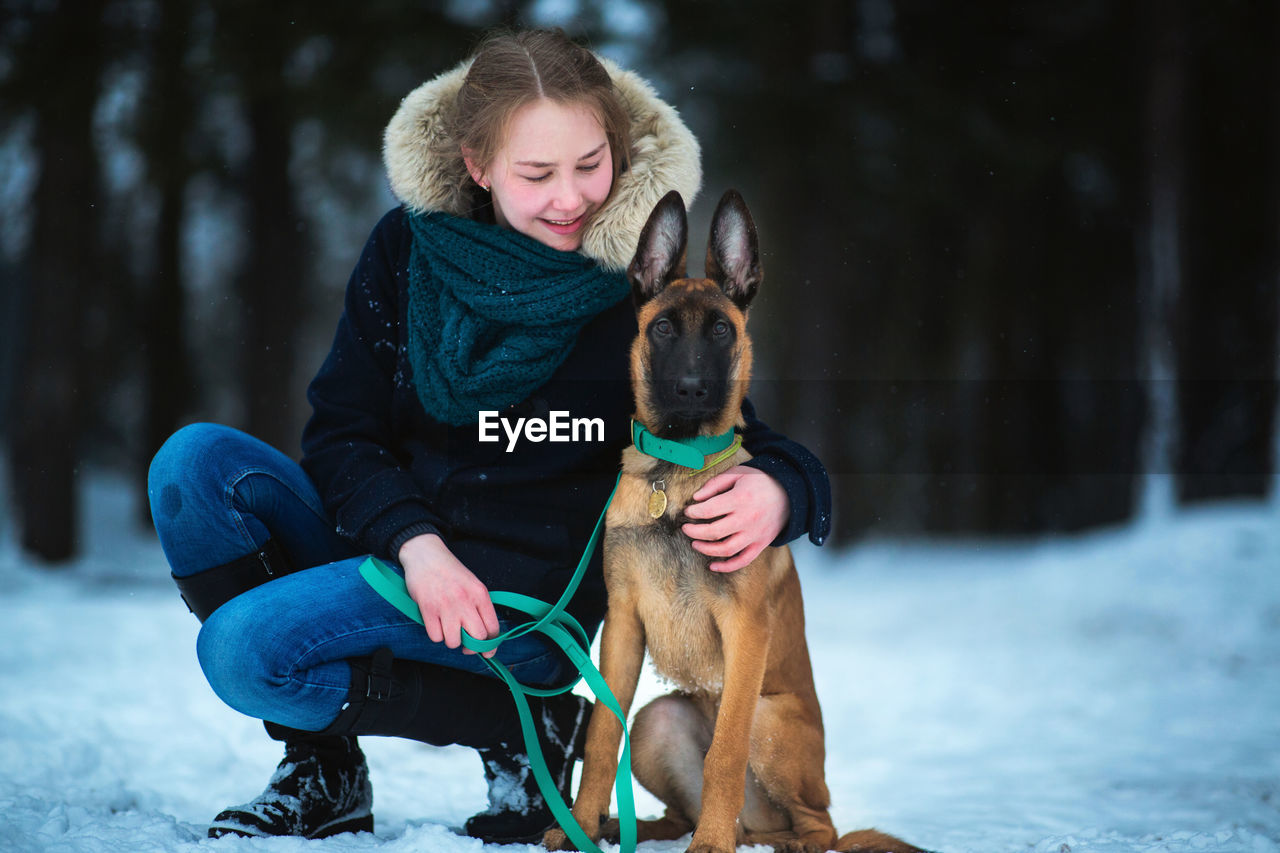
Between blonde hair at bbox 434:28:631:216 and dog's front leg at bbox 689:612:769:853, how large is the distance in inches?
52.3

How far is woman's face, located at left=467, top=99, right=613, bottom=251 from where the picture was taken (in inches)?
106

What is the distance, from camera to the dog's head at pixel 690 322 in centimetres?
251

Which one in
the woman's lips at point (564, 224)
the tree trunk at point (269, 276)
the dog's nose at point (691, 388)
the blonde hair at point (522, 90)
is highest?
the tree trunk at point (269, 276)

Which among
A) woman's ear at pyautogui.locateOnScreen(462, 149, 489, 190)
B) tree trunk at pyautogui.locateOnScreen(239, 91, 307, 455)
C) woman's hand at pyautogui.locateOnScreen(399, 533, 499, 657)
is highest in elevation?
tree trunk at pyautogui.locateOnScreen(239, 91, 307, 455)

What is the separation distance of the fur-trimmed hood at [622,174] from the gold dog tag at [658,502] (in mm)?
654

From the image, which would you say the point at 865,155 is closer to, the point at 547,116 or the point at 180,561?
the point at 547,116

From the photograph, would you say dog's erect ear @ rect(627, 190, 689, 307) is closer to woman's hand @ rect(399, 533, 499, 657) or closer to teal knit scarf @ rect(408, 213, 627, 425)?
teal knit scarf @ rect(408, 213, 627, 425)

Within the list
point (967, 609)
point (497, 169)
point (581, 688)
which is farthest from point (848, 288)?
point (497, 169)

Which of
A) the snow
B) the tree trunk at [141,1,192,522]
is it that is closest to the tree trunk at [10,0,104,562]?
the snow

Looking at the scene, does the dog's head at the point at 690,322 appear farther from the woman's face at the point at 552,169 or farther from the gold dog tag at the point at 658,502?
the woman's face at the point at 552,169

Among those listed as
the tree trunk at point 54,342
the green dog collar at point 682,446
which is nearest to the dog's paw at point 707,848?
A: the green dog collar at point 682,446

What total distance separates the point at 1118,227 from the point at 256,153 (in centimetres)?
1008

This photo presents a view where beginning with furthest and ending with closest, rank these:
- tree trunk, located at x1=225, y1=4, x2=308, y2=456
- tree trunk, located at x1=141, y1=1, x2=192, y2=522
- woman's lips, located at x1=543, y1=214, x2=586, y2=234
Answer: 1. tree trunk, located at x1=225, y1=4, x2=308, y2=456
2. tree trunk, located at x1=141, y1=1, x2=192, y2=522
3. woman's lips, located at x1=543, y1=214, x2=586, y2=234

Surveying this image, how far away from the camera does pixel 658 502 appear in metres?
2.55
